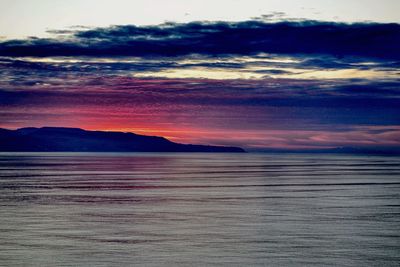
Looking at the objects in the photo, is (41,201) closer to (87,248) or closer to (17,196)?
(17,196)

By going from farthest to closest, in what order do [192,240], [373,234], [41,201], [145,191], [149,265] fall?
[145,191], [41,201], [373,234], [192,240], [149,265]

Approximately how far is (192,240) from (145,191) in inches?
1116

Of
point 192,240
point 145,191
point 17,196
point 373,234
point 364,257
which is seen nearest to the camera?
point 364,257

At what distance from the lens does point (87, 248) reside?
26.2 m

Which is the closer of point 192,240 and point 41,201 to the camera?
point 192,240

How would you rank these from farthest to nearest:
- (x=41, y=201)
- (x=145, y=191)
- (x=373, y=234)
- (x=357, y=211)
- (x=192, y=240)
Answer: (x=145, y=191), (x=41, y=201), (x=357, y=211), (x=373, y=234), (x=192, y=240)

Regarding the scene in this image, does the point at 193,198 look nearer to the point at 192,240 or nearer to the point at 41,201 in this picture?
the point at 41,201

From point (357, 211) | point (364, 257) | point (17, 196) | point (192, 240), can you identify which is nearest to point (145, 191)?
point (17, 196)

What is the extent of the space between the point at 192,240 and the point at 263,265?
5.50 meters

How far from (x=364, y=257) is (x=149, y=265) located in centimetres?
790

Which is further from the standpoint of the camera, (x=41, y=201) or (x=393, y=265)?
(x=41, y=201)


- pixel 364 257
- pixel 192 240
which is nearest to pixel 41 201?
pixel 192 240

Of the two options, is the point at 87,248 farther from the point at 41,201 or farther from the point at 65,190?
the point at 65,190

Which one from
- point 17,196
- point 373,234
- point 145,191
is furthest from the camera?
point 145,191
